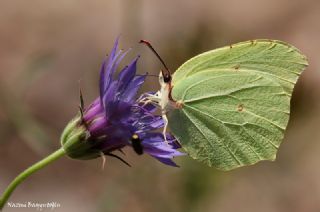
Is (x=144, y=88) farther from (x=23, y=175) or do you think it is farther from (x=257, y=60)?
(x=23, y=175)

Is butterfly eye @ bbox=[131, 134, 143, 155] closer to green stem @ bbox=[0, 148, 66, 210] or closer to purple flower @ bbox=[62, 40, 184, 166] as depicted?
purple flower @ bbox=[62, 40, 184, 166]

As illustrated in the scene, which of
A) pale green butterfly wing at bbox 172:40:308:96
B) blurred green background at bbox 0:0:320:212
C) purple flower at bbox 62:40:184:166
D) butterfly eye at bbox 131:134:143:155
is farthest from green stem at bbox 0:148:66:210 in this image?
blurred green background at bbox 0:0:320:212

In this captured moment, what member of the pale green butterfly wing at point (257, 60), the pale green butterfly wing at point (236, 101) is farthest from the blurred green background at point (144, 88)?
the pale green butterfly wing at point (257, 60)

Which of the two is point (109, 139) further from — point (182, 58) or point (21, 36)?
point (21, 36)

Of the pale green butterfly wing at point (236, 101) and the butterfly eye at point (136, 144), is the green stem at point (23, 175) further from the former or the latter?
the pale green butterfly wing at point (236, 101)

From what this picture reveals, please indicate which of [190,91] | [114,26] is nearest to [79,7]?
[114,26]

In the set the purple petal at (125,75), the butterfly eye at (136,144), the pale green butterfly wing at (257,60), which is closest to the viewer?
the butterfly eye at (136,144)

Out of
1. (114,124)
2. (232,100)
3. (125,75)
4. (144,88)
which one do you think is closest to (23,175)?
(114,124)

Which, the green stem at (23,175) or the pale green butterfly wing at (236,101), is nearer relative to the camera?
the green stem at (23,175)

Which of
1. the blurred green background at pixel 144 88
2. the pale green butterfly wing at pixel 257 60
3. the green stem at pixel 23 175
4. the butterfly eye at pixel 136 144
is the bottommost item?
the blurred green background at pixel 144 88
